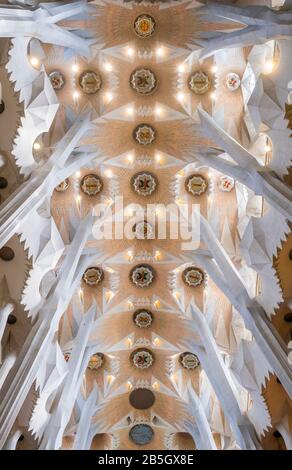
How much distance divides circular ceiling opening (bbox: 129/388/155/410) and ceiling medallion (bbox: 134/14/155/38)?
11877 mm

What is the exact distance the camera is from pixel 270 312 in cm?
1121

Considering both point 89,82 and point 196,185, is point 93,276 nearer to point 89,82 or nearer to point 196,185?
point 196,185

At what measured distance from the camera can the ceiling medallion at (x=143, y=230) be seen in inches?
653

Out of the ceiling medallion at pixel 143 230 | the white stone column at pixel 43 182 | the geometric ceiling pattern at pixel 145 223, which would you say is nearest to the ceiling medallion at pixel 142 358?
the geometric ceiling pattern at pixel 145 223

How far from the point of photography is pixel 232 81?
1417 cm

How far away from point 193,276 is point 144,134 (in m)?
4.82

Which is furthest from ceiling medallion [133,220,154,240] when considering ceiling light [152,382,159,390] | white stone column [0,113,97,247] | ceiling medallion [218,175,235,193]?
ceiling light [152,382,159,390]

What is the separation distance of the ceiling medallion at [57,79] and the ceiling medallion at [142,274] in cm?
625

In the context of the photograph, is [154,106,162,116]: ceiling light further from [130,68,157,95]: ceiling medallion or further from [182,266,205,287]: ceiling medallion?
[182,266,205,287]: ceiling medallion

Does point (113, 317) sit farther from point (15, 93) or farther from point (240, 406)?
point (15, 93)

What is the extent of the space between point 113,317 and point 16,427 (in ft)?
21.1

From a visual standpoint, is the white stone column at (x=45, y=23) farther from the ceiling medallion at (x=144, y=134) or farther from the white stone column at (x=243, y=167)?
the white stone column at (x=243, y=167)

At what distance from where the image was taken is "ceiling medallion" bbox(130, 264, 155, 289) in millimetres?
17062

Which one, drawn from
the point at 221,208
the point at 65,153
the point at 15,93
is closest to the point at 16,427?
the point at 65,153
